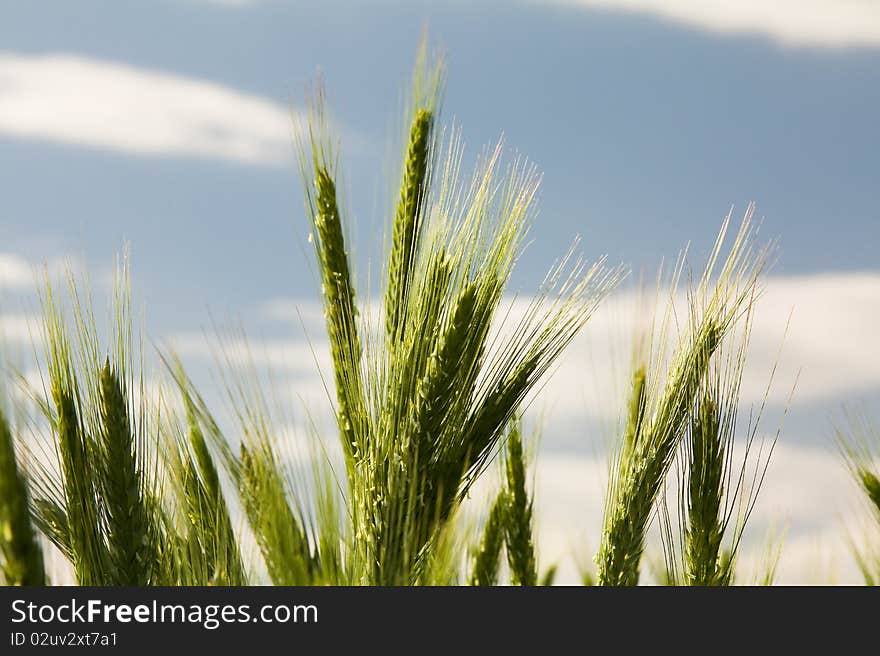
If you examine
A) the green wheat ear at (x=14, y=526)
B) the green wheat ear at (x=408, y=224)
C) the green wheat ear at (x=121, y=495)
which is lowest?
the green wheat ear at (x=14, y=526)

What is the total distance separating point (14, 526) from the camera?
1.67 metres

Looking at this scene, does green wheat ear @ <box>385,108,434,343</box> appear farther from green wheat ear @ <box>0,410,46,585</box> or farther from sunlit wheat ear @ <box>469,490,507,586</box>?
sunlit wheat ear @ <box>469,490,507,586</box>

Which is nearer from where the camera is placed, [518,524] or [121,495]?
[121,495]

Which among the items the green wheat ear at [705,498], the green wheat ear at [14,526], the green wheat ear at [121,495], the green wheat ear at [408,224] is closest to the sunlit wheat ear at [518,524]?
the green wheat ear at [705,498]

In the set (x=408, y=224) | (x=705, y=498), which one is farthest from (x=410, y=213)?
(x=705, y=498)

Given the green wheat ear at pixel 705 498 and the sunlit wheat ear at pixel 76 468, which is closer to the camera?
the sunlit wheat ear at pixel 76 468

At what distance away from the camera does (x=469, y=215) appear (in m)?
2.43

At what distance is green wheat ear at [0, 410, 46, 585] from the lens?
65.5 inches

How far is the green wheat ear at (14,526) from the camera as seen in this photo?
1663 mm

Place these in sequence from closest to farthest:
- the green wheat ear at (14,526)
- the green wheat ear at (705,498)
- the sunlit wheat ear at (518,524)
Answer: the green wheat ear at (14,526), the green wheat ear at (705,498), the sunlit wheat ear at (518,524)

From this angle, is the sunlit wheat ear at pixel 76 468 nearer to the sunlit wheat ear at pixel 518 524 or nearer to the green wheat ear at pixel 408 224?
the green wheat ear at pixel 408 224

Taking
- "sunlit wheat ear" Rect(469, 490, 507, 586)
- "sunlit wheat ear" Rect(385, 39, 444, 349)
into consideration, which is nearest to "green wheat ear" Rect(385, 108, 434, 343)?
"sunlit wheat ear" Rect(385, 39, 444, 349)

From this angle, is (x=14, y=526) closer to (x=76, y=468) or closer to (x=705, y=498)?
(x=76, y=468)

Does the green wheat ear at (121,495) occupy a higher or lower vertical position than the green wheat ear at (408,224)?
lower
